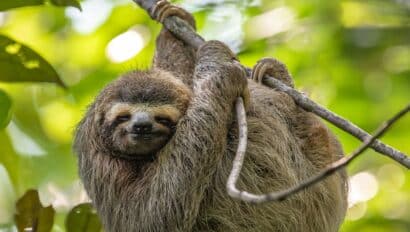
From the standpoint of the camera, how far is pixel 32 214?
7.77 m

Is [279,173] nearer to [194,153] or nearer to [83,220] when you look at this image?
[194,153]

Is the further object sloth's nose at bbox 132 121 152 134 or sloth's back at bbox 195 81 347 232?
sloth's back at bbox 195 81 347 232

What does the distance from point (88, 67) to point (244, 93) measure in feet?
17.0

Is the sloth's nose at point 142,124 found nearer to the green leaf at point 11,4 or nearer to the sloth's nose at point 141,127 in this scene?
the sloth's nose at point 141,127

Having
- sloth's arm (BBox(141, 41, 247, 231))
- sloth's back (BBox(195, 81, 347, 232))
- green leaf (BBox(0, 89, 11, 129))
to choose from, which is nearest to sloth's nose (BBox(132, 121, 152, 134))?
sloth's arm (BBox(141, 41, 247, 231))

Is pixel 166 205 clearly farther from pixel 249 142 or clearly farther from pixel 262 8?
pixel 262 8

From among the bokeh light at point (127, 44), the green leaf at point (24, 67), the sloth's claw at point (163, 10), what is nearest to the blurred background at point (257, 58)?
the bokeh light at point (127, 44)

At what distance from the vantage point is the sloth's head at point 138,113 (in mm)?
7531

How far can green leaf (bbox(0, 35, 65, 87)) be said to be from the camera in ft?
25.6

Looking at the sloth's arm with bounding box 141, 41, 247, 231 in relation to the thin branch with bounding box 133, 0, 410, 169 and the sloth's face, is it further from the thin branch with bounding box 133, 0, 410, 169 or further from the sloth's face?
the thin branch with bounding box 133, 0, 410, 169

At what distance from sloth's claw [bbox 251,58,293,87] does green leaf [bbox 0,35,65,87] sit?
1891 mm

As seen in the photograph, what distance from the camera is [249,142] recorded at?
783 centimetres

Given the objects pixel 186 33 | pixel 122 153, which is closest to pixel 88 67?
pixel 186 33

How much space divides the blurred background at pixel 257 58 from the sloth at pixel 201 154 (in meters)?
2.24
